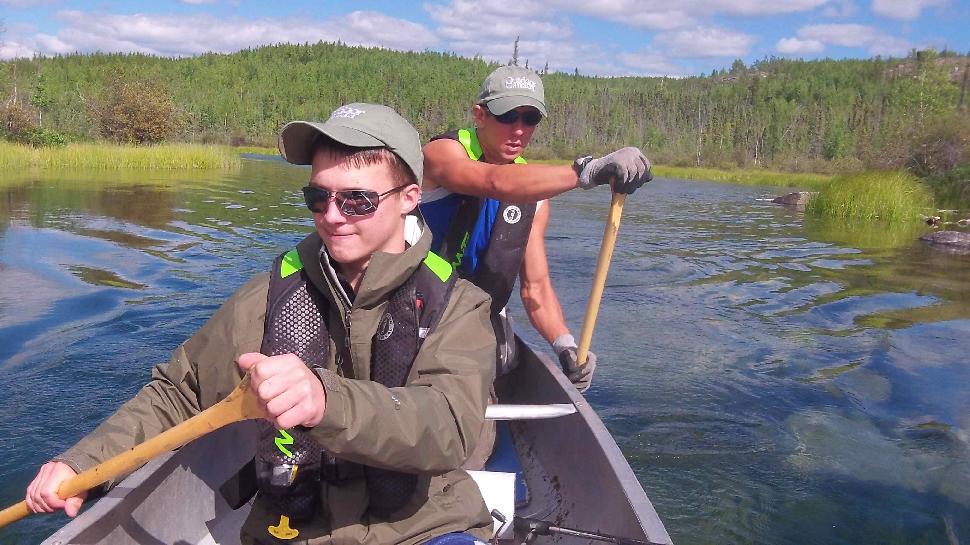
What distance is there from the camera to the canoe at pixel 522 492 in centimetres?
233

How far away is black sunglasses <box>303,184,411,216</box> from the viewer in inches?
75.7

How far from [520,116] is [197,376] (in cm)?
196

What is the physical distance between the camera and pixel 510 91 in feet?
11.4

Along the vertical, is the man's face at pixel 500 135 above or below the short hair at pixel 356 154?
above

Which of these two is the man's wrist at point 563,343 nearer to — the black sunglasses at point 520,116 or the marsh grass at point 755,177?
the black sunglasses at point 520,116

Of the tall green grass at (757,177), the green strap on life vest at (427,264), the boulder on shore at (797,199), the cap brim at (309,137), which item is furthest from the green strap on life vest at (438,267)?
the tall green grass at (757,177)

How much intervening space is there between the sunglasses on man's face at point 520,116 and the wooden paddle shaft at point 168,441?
228 centimetres

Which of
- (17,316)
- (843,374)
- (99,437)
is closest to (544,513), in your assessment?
(99,437)

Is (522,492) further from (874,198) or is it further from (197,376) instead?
(874,198)

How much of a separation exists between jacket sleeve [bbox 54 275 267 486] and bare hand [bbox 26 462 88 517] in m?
0.12

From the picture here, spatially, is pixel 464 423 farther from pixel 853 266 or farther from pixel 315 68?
pixel 315 68

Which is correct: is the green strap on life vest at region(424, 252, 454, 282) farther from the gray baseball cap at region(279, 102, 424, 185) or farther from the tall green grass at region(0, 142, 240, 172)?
the tall green grass at region(0, 142, 240, 172)

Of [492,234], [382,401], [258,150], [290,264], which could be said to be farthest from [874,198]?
[258,150]

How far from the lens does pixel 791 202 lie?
24953 millimetres
